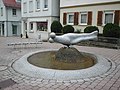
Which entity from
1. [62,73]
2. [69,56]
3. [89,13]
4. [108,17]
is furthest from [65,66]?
[89,13]

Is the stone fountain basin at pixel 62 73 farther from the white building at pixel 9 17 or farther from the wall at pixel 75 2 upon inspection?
the white building at pixel 9 17

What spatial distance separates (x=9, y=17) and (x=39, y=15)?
1158cm

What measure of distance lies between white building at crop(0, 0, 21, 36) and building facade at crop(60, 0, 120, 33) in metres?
15.6

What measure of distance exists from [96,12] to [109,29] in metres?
3.93

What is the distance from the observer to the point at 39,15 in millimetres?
23984

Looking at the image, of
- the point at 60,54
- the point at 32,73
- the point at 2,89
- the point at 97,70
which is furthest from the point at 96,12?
the point at 2,89

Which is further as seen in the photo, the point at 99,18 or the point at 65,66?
the point at 99,18

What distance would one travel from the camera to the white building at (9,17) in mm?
32438

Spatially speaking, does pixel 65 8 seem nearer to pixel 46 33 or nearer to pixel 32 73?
pixel 46 33

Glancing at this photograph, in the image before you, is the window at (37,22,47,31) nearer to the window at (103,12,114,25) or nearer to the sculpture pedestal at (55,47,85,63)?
the window at (103,12,114,25)

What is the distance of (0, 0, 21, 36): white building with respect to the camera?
32.4 metres

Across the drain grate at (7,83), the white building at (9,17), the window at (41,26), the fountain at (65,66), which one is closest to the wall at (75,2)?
the window at (41,26)

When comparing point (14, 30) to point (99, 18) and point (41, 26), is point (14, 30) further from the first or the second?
point (99, 18)

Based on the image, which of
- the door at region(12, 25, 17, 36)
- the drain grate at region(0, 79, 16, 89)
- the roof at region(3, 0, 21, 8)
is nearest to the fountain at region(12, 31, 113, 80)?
the drain grate at region(0, 79, 16, 89)
